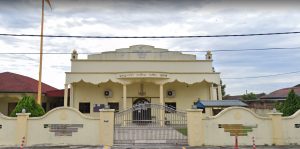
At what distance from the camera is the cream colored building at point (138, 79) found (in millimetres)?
22703

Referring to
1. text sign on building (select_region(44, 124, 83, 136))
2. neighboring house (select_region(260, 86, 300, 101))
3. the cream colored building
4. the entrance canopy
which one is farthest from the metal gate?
neighboring house (select_region(260, 86, 300, 101))

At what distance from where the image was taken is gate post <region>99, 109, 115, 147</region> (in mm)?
13102

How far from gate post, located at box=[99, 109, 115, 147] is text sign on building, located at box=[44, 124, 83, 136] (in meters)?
1.17

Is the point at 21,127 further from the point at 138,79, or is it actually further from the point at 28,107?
the point at 138,79

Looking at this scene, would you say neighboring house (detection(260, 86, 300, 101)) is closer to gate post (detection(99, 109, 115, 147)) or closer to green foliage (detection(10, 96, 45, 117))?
gate post (detection(99, 109, 115, 147))

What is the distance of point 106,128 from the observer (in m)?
13.2

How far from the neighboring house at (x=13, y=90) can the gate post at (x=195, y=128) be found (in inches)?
632

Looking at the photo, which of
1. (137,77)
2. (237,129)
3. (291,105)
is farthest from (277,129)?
(137,77)

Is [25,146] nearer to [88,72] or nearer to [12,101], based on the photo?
[88,72]

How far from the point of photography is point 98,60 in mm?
24109

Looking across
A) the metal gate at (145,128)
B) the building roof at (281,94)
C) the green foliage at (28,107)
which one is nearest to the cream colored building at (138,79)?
the green foliage at (28,107)

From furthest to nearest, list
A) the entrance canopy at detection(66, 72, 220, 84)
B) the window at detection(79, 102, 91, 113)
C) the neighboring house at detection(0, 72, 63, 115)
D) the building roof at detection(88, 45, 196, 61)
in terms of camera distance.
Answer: the building roof at detection(88, 45, 196, 61) < the window at detection(79, 102, 91, 113) < the neighboring house at detection(0, 72, 63, 115) < the entrance canopy at detection(66, 72, 220, 84)

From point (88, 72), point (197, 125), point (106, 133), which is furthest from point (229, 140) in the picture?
point (88, 72)

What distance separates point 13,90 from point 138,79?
10740 millimetres
